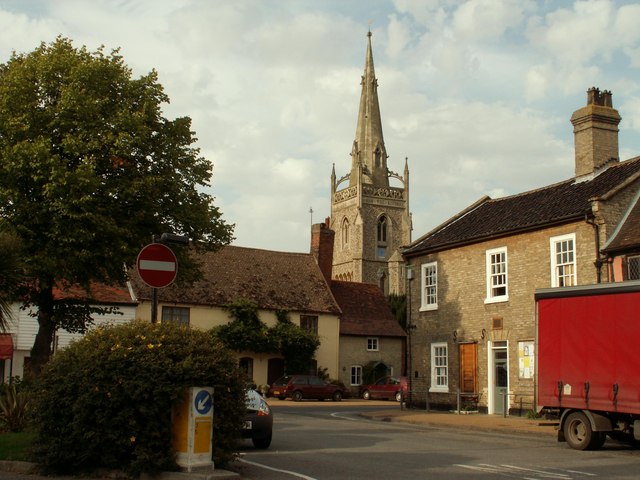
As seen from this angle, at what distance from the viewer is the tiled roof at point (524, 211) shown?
987 inches

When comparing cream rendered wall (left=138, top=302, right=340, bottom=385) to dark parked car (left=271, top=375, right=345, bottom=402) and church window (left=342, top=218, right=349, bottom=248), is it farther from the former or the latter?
church window (left=342, top=218, right=349, bottom=248)

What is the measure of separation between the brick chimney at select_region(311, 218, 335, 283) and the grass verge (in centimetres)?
4033

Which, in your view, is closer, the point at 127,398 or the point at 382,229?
the point at 127,398

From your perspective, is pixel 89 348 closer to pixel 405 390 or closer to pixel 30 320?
pixel 405 390

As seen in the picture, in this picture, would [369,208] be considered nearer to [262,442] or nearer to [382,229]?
[382,229]

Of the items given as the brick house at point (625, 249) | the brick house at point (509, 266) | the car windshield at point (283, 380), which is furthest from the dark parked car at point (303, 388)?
the brick house at point (625, 249)

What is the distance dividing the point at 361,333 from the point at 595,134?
90.7 feet

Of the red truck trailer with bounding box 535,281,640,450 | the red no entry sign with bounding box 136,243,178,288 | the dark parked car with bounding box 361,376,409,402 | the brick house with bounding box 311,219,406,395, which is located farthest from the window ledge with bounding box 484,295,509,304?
the brick house with bounding box 311,219,406,395

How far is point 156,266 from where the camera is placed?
12094mm

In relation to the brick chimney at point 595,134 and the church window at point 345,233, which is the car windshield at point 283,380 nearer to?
the brick chimney at point 595,134

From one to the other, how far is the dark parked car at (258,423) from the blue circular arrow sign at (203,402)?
3825 mm

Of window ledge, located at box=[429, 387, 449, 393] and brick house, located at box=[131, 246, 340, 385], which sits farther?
brick house, located at box=[131, 246, 340, 385]

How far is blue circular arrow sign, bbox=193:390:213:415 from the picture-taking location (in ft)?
34.5

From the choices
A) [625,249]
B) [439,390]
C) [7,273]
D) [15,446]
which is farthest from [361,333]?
[15,446]
